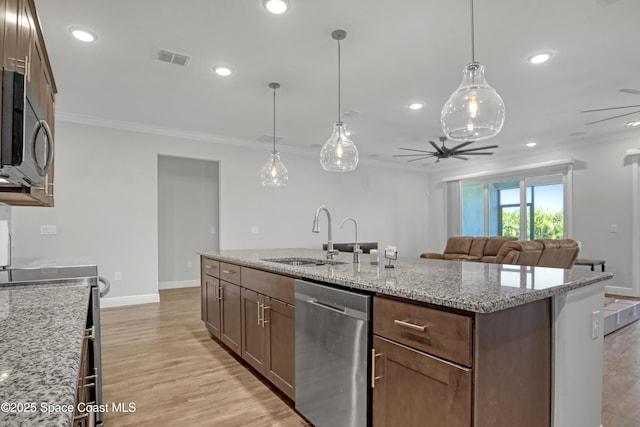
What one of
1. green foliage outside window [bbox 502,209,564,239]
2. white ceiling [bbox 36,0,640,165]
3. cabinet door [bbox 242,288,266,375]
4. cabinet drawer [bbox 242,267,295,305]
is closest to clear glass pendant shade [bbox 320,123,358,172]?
white ceiling [bbox 36,0,640,165]

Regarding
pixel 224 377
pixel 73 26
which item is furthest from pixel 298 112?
pixel 224 377

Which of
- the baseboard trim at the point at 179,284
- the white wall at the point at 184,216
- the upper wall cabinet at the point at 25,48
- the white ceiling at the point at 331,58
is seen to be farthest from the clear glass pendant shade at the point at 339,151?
the baseboard trim at the point at 179,284

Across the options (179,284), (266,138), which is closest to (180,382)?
(266,138)

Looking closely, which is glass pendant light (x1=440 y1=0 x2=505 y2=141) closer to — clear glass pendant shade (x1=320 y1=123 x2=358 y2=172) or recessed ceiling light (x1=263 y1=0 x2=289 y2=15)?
clear glass pendant shade (x1=320 y1=123 x2=358 y2=172)

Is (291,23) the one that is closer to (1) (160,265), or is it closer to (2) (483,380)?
(2) (483,380)

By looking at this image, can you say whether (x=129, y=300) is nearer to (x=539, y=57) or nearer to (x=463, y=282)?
(x=463, y=282)

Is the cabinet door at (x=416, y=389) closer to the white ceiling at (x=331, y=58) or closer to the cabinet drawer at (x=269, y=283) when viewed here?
the cabinet drawer at (x=269, y=283)

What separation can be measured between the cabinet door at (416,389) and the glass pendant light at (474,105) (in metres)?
1.54

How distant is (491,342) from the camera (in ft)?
3.91

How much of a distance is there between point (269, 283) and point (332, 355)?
766 millimetres

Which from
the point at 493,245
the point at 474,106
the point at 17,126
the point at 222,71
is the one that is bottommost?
the point at 493,245

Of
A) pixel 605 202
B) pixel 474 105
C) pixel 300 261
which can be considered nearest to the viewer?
pixel 474 105

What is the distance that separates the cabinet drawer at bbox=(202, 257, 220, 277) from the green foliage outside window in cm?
634

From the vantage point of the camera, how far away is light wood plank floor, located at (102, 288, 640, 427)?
2.04 metres
